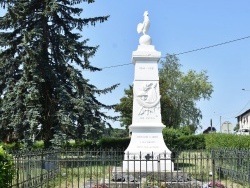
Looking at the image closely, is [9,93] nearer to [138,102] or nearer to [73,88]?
[73,88]

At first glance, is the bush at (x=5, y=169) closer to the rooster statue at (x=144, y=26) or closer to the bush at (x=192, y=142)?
the rooster statue at (x=144, y=26)

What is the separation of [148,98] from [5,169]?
28.3 feet

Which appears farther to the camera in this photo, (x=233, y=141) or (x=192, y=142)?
(x=192, y=142)

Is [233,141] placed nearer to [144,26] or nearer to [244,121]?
[144,26]

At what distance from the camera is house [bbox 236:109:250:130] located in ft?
288

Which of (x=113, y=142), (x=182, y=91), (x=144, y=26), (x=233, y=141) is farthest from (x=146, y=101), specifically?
(x=182, y=91)

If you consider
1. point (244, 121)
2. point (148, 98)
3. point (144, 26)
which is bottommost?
point (148, 98)

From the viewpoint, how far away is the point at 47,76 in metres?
22.9

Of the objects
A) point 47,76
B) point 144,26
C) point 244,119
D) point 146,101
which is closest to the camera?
point 146,101

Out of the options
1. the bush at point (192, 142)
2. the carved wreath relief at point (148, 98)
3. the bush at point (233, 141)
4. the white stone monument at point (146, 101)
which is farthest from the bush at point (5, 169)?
the bush at point (192, 142)

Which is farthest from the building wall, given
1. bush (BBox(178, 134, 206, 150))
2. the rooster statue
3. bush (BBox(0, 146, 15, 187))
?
bush (BBox(0, 146, 15, 187))

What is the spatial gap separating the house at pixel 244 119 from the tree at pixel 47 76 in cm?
6761

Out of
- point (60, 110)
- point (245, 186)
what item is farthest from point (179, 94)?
point (245, 186)

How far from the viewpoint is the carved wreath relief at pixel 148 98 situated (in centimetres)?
1645
